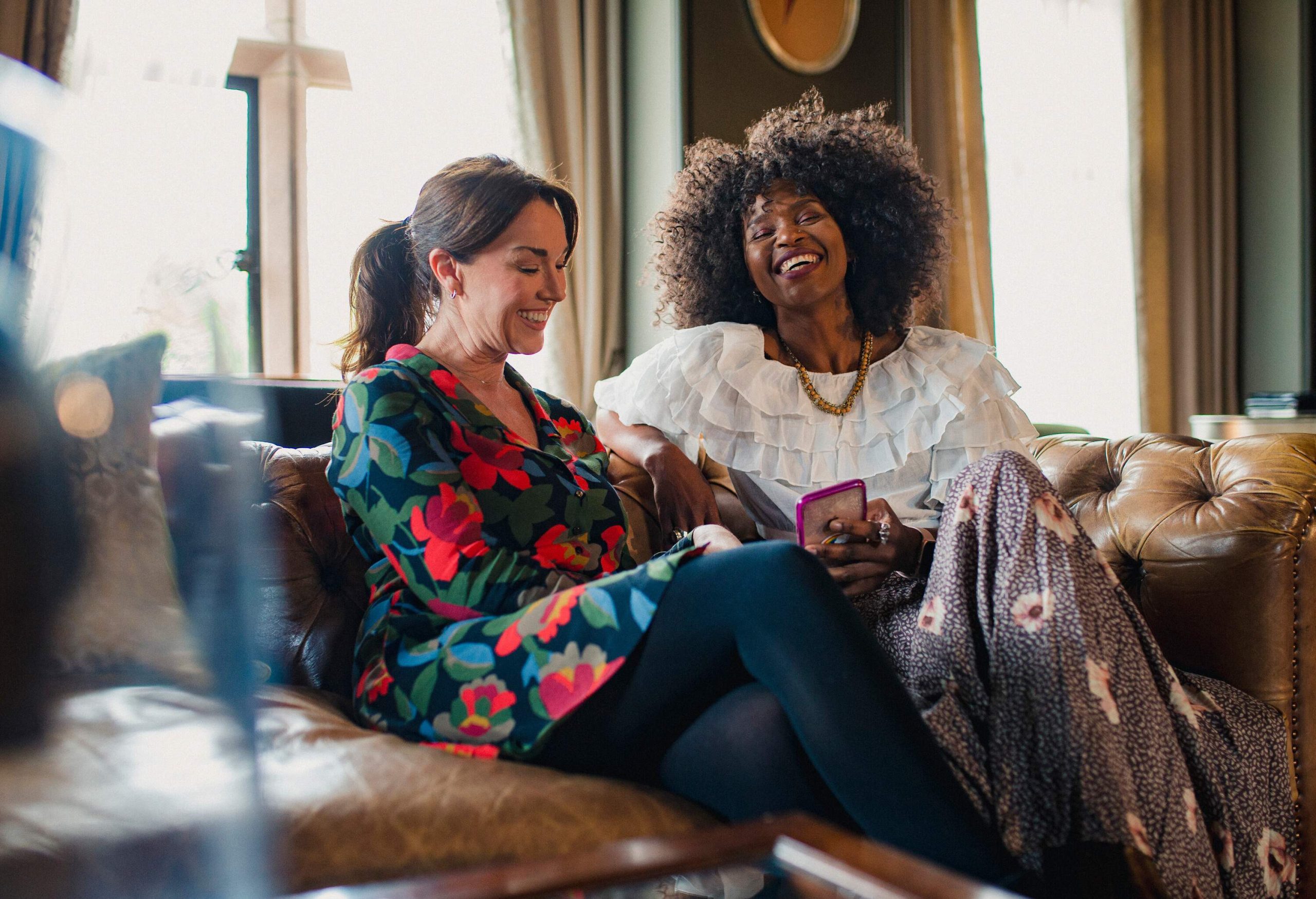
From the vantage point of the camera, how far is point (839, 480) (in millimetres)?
1733

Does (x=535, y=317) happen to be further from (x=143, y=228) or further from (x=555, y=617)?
(x=143, y=228)

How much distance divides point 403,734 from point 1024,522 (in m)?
0.72

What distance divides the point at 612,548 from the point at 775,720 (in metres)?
0.42

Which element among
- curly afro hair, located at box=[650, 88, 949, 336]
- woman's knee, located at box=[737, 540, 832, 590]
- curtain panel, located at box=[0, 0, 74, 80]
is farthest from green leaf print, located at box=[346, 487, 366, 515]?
curtain panel, located at box=[0, 0, 74, 80]

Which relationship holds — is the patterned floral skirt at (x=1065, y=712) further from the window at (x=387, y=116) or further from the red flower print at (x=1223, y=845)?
the window at (x=387, y=116)

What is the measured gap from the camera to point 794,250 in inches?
70.9

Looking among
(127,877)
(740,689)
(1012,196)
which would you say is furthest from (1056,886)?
(1012,196)

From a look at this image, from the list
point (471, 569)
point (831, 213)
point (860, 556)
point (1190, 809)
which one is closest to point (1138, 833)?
point (1190, 809)

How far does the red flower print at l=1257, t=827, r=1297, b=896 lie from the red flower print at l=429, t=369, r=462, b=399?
1.10m

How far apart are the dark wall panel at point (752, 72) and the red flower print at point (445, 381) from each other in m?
1.85

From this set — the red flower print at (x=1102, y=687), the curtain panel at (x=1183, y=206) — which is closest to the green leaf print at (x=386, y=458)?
the red flower print at (x=1102, y=687)

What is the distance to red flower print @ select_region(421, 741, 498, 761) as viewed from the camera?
1.09 m

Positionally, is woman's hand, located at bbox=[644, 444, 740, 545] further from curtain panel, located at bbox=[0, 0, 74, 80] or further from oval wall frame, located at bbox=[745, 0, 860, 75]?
oval wall frame, located at bbox=[745, 0, 860, 75]

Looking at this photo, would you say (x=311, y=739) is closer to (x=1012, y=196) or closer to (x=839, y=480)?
(x=839, y=480)
